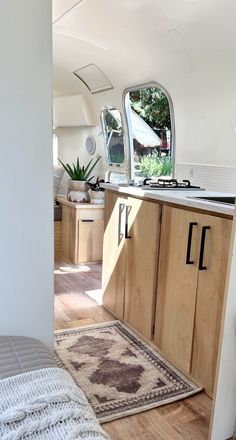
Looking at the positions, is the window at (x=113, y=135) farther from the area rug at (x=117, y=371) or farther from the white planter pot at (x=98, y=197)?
the area rug at (x=117, y=371)

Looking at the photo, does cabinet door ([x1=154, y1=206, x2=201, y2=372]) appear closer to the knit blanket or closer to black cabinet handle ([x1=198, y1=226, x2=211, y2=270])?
black cabinet handle ([x1=198, y1=226, x2=211, y2=270])

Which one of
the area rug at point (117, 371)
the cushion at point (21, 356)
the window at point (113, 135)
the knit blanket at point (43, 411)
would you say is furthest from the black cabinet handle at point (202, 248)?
the window at point (113, 135)

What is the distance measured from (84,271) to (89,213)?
665 mm

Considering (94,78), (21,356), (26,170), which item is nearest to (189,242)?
(26,170)

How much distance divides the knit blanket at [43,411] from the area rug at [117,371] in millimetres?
903

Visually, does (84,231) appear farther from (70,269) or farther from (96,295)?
(96,295)

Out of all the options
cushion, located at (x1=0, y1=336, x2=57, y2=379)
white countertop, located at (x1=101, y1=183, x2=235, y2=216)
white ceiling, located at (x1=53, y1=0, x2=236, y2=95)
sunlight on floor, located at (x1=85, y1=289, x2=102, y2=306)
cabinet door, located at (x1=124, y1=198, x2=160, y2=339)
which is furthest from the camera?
sunlight on floor, located at (x1=85, y1=289, x2=102, y2=306)

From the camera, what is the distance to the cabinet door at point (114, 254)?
2.69 m

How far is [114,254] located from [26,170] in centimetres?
158

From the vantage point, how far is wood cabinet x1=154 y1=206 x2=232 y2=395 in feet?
6.07

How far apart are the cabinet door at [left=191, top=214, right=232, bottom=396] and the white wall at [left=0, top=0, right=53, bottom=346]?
0.85m

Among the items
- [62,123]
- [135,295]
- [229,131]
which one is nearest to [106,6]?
[229,131]

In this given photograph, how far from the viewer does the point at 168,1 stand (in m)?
2.38

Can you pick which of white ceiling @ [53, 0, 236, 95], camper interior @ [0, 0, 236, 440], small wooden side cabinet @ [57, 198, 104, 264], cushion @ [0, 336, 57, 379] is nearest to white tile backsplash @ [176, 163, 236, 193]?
Answer: camper interior @ [0, 0, 236, 440]
